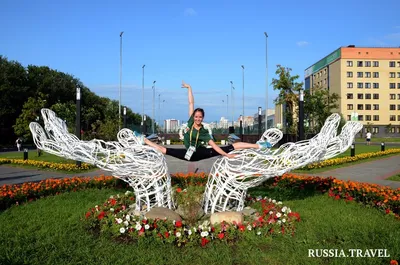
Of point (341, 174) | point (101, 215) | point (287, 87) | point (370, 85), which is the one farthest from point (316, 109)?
point (370, 85)

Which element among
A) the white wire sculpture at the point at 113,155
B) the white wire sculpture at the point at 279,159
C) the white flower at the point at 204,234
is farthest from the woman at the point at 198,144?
the white flower at the point at 204,234

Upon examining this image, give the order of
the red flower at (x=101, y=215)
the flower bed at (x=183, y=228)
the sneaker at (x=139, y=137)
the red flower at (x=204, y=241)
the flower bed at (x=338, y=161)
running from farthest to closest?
the flower bed at (x=338, y=161), the sneaker at (x=139, y=137), the red flower at (x=101, y=215), the flower bed at (x=183, y=228), the red flower at (x=204, y=241)

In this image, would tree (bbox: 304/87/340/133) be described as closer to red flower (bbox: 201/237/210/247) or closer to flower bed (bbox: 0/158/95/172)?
flower bed (bbox: 0/158/95/172)

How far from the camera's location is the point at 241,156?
6.51 meters

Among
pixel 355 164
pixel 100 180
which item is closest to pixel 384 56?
pixel 355 164

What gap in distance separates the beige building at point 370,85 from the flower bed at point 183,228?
68.7 metres

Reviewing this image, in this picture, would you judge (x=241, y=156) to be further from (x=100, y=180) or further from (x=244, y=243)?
(x=100, y=180)

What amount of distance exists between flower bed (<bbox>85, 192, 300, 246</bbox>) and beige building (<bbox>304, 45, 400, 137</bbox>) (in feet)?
225

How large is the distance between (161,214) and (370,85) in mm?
74488

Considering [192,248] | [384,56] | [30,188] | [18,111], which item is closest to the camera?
[192,248]

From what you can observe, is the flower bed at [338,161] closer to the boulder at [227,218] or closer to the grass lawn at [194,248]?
the grass lawn at [194,248]

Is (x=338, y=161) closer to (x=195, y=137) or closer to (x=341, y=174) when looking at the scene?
(x=341, y=174)

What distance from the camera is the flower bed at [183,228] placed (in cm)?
566

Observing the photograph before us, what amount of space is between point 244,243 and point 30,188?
19.6ft
